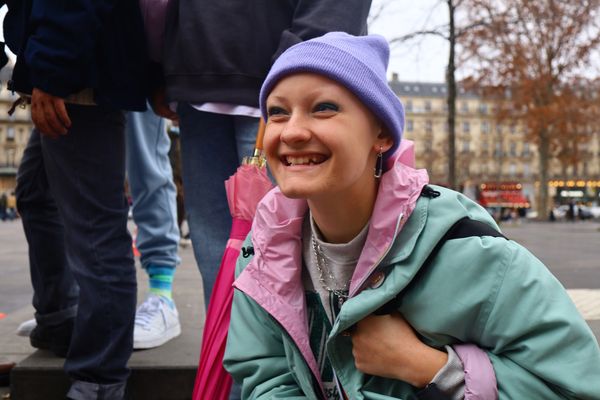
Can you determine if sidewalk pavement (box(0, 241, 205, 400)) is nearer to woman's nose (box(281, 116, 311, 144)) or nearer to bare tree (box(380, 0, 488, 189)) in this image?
woman's nose (box(281, 116, 311, 144))

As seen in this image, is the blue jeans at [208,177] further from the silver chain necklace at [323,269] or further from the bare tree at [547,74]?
the bare tree at [547,74]

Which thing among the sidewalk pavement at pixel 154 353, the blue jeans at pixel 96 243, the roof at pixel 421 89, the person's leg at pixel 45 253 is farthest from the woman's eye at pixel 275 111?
the roof at pixel 421 89

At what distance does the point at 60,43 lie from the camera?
192 centimetres

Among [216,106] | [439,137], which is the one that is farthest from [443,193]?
[439,137]

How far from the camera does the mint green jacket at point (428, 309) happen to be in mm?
1258

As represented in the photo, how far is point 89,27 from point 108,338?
1.03 metres

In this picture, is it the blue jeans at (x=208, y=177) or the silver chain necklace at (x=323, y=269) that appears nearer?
the silver chain necklace at (x=323, y=269)

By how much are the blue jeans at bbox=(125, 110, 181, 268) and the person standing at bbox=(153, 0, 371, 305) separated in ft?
2.85

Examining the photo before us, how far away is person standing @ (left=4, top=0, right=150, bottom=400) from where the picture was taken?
6.60 ft

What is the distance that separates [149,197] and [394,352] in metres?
2.06

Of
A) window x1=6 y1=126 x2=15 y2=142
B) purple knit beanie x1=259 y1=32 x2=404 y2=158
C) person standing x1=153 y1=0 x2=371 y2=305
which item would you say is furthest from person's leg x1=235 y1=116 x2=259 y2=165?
window x1=6 y1=126 x2=15 y2=142

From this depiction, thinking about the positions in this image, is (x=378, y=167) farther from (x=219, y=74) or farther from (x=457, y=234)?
(x=219, y=74)

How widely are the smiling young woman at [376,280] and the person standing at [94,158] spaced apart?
749 mm

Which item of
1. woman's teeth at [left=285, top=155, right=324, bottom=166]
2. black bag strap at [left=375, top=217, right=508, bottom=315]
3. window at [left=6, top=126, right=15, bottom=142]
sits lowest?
black bag strap at [left=375, top=217, right=508, bottom=315]
